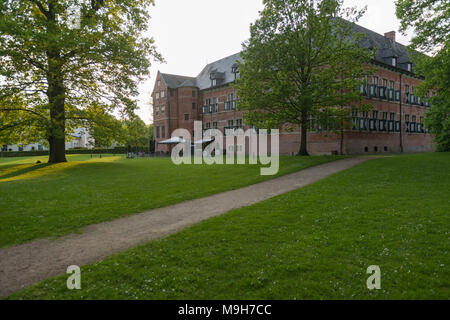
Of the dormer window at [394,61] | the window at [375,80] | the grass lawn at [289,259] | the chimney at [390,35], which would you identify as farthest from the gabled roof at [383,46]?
the grass lawn at [289,259]

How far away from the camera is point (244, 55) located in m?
23.4

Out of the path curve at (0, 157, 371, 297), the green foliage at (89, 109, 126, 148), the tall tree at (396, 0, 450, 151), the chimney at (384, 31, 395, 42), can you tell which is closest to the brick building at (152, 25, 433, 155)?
the chimney at (384, 31, 395, 42)

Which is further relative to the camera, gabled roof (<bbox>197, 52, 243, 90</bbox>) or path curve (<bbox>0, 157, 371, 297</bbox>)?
gabled roof (<bbox>197, 52, 243, 90</bbox>)

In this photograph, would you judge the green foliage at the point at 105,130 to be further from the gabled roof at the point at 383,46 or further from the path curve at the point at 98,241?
the gabled roof at the point at 383,46

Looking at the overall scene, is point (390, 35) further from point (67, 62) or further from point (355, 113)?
point (67, 62)

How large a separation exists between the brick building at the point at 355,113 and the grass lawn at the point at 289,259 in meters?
18.1

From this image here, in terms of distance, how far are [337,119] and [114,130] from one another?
1745 cm

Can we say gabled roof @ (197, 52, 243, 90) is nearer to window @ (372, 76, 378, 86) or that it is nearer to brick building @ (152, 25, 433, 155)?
brick building @ (152, 25, 433, 155)

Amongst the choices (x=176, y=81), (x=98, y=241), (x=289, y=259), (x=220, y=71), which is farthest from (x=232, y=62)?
(x=289, y=259)

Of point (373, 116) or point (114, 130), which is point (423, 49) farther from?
point (114, 130)

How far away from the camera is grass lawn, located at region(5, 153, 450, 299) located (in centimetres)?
401

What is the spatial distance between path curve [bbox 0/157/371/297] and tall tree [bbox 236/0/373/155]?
13.7m

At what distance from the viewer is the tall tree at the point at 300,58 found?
2181cm

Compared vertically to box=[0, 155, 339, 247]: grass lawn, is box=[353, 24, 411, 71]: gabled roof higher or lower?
higher
